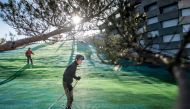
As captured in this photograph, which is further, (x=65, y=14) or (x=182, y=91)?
(x=65, y=14)

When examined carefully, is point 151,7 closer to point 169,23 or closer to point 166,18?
point 166,18

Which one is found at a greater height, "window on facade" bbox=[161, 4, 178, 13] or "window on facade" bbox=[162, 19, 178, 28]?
"window on facade" bbox=[161, 4, 178, 13]

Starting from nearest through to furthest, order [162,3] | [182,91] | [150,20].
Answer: [182,91] < [162,3] < [150,20]

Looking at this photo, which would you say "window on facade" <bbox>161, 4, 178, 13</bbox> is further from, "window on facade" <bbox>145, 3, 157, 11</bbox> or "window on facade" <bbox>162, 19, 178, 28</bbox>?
"window on facade" <bbox>145, 3, 157, 11</bbox>

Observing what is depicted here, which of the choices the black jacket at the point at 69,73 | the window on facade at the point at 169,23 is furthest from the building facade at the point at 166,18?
the black jacket at the point at 69,73

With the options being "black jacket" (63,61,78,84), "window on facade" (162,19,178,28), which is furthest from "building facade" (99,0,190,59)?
"black jacket" (63,61,78,84)

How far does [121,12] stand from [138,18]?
76.2 inches

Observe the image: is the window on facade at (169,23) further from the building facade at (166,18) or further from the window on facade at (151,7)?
the window on facade at (151,7)

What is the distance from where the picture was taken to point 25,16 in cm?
1125

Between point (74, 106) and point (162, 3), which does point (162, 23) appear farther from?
point (74, 106)

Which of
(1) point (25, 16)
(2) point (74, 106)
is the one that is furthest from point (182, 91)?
(2) point (74, 106)

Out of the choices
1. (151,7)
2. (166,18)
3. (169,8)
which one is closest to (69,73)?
(166,18)

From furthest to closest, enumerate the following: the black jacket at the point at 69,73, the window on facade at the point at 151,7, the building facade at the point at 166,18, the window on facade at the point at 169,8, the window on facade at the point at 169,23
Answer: the window on facade at the point at 151,7 < the window on facade at the point at 169,23 < the window on facade at the point at 169,8 < the building facade at the point at 166,18 < the black jacket at the point at 69,73

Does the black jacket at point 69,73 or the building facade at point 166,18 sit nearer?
the black jacket at point 69,73
